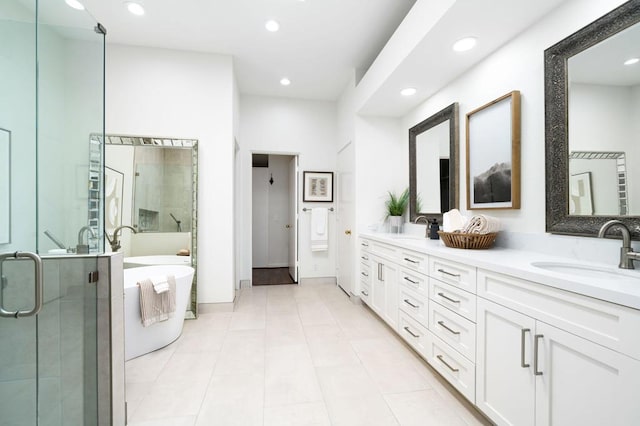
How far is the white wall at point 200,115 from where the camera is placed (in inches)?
124

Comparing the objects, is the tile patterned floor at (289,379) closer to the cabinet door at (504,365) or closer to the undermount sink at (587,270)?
the cabinet door at (504,365)

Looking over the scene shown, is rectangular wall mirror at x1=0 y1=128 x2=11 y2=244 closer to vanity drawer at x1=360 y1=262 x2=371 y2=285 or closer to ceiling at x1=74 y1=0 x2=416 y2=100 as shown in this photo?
ceiling at x1=74 y1=0 x2=416 y2=100

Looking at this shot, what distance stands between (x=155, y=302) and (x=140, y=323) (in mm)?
192

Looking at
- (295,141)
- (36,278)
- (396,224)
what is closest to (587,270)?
(396,224)

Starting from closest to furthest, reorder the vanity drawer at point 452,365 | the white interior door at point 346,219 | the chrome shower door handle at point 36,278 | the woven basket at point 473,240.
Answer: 1. the chrome shower door handle at point 36,278
2. the vanity drawer at point 452,365
3. the woven basket at point 473,240
4. the white interior door at point 346,219

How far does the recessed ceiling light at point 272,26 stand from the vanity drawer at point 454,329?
9.43 feet

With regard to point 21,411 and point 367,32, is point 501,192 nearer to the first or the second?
point 367,32

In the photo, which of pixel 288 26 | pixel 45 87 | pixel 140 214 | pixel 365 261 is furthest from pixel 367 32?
pixel 140 214

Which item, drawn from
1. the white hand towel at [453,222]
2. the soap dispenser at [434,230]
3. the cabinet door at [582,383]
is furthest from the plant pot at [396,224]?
the cabinet door at [582,383]

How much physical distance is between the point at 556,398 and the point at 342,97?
414 cm

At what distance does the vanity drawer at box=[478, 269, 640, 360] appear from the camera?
88 cm

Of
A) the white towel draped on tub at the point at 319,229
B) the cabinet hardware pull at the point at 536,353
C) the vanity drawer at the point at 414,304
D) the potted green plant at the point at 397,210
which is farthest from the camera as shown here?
the white towel draped on tub at the point at 319,229

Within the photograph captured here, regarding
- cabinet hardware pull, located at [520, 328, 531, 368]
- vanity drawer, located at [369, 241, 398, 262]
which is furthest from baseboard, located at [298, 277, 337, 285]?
cabinet hardware pull, located at [520, 328, 531, 368]

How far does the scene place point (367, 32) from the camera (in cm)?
289
